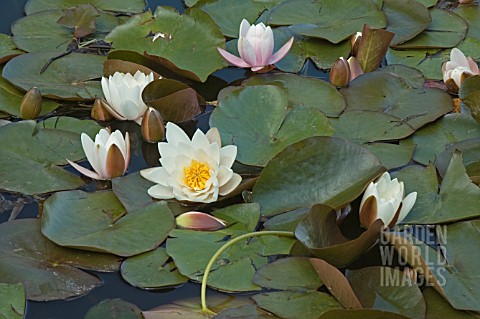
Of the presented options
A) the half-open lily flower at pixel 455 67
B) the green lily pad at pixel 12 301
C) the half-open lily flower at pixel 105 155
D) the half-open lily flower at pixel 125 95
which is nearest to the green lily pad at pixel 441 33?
the half-open lily flower at pixel 455 67

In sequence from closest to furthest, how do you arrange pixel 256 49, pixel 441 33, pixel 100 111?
pixel 100 111, pixel 256 49, pixel 441 33

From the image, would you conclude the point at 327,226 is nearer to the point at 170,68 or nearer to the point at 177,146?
the point at 177,146

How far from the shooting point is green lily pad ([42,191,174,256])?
2.03 m

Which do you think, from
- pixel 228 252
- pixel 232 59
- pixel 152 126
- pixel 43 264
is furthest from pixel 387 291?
pixel 232 59

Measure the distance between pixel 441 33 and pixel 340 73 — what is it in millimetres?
667

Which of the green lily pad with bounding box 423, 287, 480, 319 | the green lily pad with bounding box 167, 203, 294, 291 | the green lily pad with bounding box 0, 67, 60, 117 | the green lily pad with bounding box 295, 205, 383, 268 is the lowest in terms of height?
the green lily pad with bounding box 0, 67, 60, 117

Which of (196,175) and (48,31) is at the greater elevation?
(196,175)

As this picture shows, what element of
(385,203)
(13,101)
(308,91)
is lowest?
(13,101)

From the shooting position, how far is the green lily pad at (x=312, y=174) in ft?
7.04

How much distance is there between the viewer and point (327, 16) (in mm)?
3207

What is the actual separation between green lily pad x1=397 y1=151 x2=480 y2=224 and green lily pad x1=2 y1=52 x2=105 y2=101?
129 cm

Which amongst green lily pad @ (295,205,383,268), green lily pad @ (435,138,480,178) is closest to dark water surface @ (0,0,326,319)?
green lily pad @ (295,205,383,268)

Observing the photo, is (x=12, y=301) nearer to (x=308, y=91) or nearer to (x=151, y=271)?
(x=151, y=271)

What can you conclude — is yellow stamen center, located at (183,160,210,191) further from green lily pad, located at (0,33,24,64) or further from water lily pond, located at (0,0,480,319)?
green lily pad, located at (0,33,24,64)
